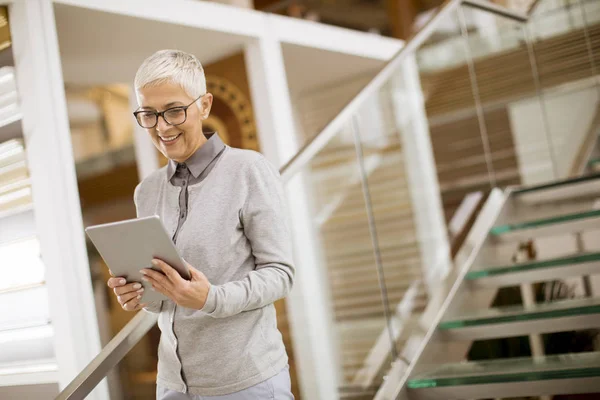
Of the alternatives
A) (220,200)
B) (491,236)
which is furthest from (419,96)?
(220,200)

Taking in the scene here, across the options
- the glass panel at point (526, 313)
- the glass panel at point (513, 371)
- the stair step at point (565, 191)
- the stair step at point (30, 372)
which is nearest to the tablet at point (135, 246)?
the glass panel at point (513, 371)

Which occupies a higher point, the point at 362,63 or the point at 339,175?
the point at 362,63

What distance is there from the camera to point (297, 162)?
2.66 m

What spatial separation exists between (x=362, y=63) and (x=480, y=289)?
2561 millimetres

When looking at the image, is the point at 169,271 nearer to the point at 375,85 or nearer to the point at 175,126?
the point at 175,126

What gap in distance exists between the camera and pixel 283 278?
1469 millimetres

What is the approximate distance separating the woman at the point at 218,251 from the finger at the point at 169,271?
0.30 ft

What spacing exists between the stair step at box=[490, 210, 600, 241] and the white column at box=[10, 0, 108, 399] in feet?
6.55

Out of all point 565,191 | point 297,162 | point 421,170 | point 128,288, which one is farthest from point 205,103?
point 421,170

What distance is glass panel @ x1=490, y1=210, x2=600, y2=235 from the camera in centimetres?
322

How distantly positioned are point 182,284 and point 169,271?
0.04 meters

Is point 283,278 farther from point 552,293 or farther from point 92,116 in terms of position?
point 92,116

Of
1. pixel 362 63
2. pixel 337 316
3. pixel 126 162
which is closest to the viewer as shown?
pixel 337 316

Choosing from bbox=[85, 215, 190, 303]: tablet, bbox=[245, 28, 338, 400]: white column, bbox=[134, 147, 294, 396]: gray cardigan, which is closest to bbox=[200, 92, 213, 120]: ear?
bbox=[134, 147, 294, 396]: gray cardigan
